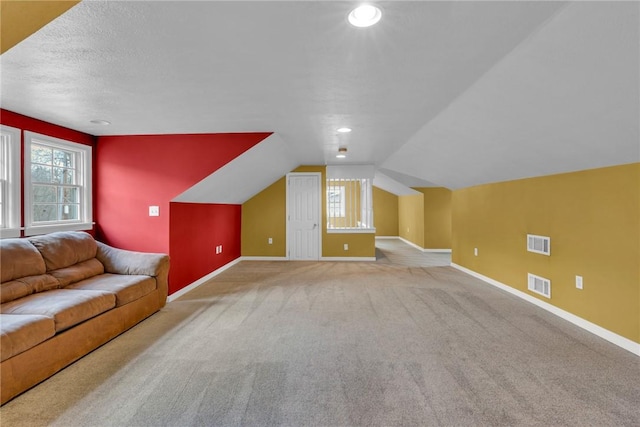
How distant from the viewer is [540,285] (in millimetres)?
3715

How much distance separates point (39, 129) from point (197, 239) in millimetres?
2264

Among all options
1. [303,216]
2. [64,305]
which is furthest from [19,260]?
[303,216]

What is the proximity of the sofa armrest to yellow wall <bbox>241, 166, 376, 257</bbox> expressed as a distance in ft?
11.2

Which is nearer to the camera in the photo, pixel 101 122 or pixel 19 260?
pixel 19 260

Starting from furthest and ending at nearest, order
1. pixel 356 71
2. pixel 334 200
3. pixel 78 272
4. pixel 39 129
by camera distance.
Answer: pixel 334 200 → pixel 39 129 → pixel 78 272 → pixel 356 71

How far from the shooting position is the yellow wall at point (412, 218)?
8.92m

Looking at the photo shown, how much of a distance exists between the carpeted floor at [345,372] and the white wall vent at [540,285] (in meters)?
0.23

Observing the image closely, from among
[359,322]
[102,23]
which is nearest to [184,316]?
[359,322]

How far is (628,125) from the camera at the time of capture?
2170mm

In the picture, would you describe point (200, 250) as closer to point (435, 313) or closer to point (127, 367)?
point (127, 367)

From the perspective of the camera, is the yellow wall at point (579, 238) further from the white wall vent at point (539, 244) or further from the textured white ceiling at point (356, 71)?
the textured white ceiling at point (356, 71)

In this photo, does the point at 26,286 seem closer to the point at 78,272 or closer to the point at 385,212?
the point at 78,272

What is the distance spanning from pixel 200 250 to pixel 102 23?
370 centimetres

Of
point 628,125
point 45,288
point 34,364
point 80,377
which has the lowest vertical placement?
point 80,377
